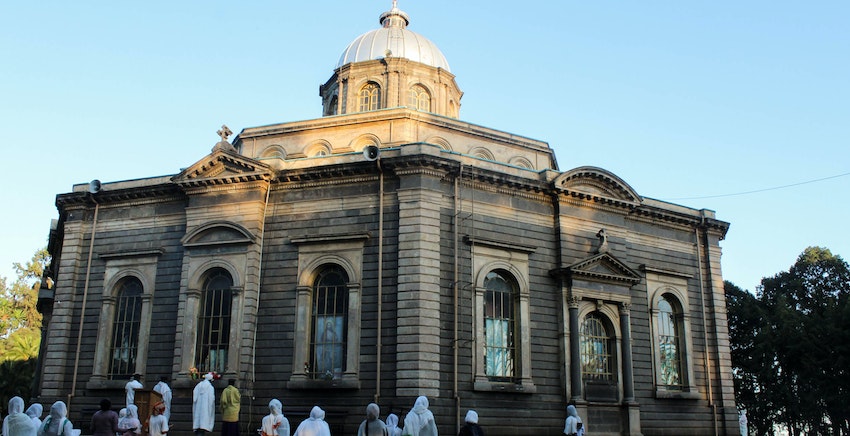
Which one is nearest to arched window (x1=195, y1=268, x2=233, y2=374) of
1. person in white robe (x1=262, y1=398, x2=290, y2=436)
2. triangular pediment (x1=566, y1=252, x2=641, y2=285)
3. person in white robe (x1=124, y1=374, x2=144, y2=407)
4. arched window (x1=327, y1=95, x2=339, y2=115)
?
person in white robe (x1=124, y1=374, x2=144, y2=407)

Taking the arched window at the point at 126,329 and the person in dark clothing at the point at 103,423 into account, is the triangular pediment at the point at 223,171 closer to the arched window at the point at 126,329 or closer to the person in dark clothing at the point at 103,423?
the arched window at the point at 126,329

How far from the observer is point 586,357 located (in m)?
24.5

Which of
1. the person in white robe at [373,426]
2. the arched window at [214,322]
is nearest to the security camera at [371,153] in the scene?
the arched window at [214,322]

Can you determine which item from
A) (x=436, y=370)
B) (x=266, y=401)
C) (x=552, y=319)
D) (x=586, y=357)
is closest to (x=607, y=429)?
(x=586, y=357)

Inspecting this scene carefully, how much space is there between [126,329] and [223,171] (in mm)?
6495

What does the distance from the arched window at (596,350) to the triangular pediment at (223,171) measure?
1181 centimetres

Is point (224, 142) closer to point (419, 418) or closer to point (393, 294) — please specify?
point (393, 294)

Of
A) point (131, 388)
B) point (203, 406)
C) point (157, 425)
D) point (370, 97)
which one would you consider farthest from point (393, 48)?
point (157, 425)

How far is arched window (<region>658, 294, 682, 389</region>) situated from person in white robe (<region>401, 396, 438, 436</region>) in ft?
54.2

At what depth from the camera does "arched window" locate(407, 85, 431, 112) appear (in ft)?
104

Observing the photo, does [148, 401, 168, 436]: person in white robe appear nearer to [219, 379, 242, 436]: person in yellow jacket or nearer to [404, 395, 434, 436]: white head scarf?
[219, 379, 242, 436]: person in yellow jacket

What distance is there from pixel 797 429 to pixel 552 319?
2255cm

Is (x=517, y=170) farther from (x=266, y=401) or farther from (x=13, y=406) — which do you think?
(x=13, y=406)

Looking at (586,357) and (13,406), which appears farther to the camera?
(586,357)
